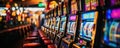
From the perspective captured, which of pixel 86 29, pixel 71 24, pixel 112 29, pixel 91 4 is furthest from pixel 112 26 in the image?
pixel 71 24

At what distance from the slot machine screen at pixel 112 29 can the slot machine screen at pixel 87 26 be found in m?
0.53

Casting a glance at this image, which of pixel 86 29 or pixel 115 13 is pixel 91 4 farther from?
pixel 115 13

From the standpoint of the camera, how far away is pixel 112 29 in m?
1.82

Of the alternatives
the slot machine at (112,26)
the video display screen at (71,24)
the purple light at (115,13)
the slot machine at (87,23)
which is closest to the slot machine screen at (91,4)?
the slot machine at (87,23)

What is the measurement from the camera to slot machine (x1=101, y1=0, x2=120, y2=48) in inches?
68.0

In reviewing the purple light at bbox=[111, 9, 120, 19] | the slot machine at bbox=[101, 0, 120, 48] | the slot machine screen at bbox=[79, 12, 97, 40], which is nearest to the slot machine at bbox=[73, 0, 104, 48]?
the slot machine screen at bbox=[79, 12, 97, 40]

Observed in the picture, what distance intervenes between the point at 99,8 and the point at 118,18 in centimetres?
39

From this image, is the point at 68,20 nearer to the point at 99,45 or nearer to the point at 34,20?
the point at 99,45

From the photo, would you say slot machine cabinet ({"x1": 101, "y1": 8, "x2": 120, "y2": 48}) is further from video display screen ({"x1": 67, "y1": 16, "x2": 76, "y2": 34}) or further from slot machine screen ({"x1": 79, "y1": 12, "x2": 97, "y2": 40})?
video display screen ({"x1": 67, "y1": 16, "x2": 76, "y2": 34})

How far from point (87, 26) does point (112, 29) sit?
35.6 inches

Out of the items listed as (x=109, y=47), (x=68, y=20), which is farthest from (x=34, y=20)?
(x=109, y=47)

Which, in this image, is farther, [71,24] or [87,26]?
[71,24]

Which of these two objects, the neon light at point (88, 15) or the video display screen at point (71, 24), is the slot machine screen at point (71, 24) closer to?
the video display screen at point (71, 24)

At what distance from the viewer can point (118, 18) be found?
1708 millimetres
